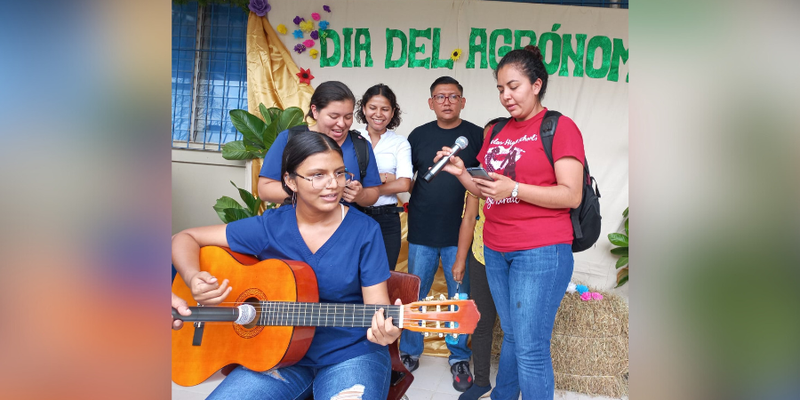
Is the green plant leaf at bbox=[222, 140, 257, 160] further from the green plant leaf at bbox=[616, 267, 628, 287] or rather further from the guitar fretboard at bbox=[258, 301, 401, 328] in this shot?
the green plant leaf at bbox=[616, 267, 628, 287]

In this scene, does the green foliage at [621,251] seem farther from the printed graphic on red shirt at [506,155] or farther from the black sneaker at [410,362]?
the printed graphic on red shirt at [506,155]

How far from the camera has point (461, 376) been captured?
126 inches

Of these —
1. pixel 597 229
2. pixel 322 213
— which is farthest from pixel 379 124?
pixel 597 229

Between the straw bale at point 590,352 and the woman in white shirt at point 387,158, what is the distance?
1.21 metres

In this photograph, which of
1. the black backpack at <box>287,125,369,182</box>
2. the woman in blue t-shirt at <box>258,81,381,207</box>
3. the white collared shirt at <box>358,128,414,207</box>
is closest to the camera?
the woman in blue t-shirt at <box>258,81,381,207</box>

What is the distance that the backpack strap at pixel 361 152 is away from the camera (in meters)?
2.64

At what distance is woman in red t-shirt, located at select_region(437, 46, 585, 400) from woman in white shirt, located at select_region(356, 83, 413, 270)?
945 millimetres

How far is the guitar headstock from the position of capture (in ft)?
5.28

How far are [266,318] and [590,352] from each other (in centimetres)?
229

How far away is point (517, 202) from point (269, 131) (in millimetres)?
2643

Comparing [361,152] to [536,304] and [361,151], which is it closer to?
[361,151]

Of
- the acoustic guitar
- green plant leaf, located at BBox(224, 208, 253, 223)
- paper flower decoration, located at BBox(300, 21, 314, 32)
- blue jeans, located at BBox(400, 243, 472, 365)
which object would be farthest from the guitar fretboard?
paper flower decoration, located at BBox(300, 21, 314, 32)
